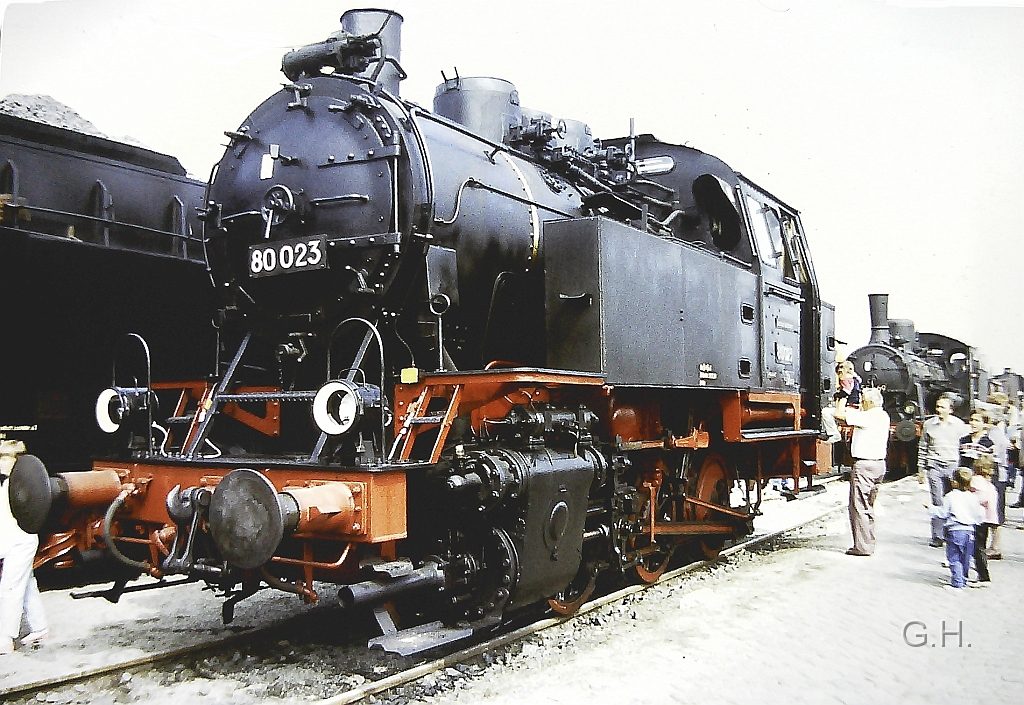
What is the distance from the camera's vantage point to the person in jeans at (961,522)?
16.0ft

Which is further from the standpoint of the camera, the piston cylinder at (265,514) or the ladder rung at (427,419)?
the ladder rung at (427,419)

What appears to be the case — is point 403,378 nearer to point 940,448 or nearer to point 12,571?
point 12,571

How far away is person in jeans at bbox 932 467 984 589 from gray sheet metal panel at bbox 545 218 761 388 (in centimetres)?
161

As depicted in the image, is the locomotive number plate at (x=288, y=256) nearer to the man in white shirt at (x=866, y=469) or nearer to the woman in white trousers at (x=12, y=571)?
the woman in white trousers at (x=12, y=571)

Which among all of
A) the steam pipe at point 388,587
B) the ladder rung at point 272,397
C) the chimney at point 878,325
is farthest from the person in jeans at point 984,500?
the ladder rung at point 272,397

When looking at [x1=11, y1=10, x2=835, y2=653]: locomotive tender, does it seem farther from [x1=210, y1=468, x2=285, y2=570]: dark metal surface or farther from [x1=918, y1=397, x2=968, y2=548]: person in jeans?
[x1=918, y1=397, x2=968, y2=548]: person in jeans

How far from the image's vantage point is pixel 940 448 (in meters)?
6.28

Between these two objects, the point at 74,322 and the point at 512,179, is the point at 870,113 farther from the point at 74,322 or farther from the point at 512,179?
the point at 74,322

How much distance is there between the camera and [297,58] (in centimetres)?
489

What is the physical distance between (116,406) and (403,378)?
1.72 metres

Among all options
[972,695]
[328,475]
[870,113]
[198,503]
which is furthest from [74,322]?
[972,695]

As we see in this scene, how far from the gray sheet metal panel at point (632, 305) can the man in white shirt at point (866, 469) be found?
211 centimetres

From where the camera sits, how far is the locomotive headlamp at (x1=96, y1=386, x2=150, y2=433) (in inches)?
186

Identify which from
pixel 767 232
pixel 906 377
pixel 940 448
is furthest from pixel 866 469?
pixel 906 377
